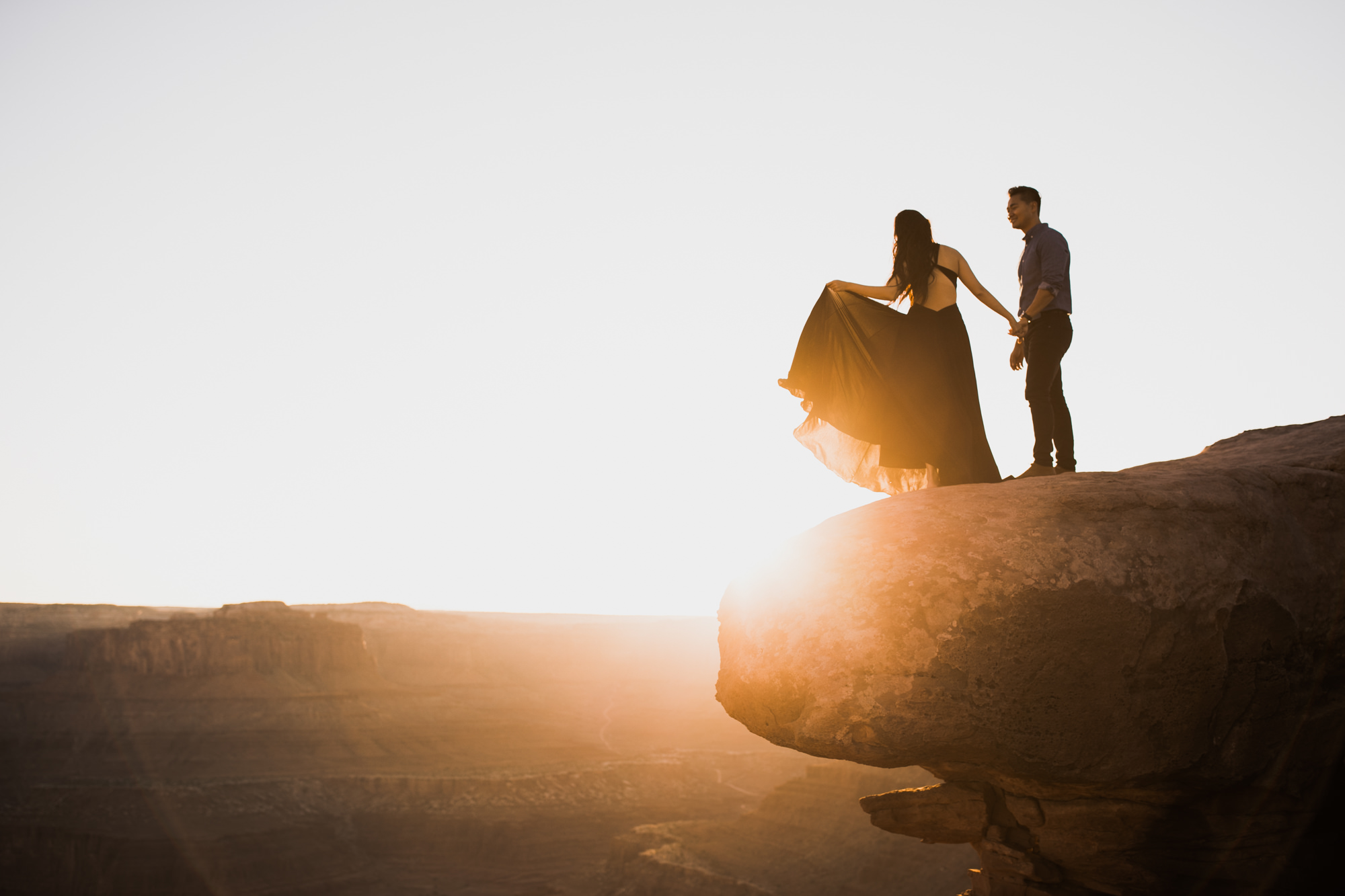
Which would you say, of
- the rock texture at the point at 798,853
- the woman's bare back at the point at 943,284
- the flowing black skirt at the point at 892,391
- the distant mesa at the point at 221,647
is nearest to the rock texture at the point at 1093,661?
the flowing black skirt at the point at 892,391

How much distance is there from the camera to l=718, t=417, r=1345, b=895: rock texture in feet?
Answer: 15.7

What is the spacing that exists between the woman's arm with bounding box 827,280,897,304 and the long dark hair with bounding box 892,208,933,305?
15cm

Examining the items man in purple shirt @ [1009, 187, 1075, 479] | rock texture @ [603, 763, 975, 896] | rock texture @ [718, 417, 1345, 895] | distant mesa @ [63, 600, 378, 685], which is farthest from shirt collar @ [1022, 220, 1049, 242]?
distant mesa @ [63, 600, 378, 685]

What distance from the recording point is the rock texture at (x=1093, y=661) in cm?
479

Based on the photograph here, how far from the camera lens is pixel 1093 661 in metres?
4.74

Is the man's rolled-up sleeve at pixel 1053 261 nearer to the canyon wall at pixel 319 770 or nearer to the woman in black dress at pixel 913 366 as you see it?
the woman in black dress at pixel 913 366

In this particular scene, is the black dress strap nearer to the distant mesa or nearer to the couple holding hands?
the couple holding hands

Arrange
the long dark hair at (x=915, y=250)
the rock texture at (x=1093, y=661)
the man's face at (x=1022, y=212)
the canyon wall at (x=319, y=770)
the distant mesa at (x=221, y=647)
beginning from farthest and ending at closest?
the distant mesa at (x=221, y=647)
the canyon wall at (x=319, y=770)
the man's face at (x=1022, y=212)
the long dark hair at (x=915, y=250)
the rock texture at (x=1093, y=661)

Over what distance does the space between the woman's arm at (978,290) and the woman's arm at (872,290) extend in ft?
1.66

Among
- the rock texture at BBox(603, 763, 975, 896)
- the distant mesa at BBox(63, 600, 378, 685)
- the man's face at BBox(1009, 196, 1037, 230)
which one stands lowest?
the rock texture at BBox(603, 763, 975, 896)

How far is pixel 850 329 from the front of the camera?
6543mm

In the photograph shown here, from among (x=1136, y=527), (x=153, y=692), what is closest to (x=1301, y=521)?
(x=1136, y=527)

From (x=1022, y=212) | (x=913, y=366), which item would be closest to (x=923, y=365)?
(x=913, y=366)

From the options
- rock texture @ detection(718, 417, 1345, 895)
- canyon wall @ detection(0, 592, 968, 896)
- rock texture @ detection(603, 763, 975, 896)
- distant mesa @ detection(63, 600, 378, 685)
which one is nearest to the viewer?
rock texture @ detection(718, 417, 1345, 895)
